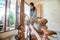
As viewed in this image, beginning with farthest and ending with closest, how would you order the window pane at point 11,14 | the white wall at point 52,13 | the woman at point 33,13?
the window pane at point 11,14
the woman at point 33,13
the white wall at point 52,13

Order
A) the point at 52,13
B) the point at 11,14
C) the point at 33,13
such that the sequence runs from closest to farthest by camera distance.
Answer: the point at 52,13
the point at 33,13
the point at 11,14

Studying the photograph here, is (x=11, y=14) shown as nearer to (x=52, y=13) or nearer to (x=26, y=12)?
(x=26, y=12)

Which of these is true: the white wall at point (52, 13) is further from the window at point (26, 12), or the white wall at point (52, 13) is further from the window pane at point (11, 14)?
the window pane at point (11, 14)

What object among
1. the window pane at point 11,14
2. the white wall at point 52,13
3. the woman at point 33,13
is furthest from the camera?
the window pane at point 11,14

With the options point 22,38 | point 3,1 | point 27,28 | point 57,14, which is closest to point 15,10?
point 3,1

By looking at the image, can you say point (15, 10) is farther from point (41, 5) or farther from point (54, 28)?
point (54, 28)

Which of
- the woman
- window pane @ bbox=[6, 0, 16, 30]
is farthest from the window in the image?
window pane @ bbox=[6, 0, 16, 30]

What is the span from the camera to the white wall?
5.19 ft

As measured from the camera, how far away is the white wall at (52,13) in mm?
1583

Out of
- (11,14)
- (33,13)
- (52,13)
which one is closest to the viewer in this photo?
(52,13)

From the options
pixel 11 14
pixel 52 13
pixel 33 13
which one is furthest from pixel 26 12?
pixel 52 13

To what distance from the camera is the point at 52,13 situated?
5.25ft

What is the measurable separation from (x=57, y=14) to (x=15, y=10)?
65 cm

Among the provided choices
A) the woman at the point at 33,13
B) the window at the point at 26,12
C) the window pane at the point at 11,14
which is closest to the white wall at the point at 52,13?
the woman at the point at 33,13
